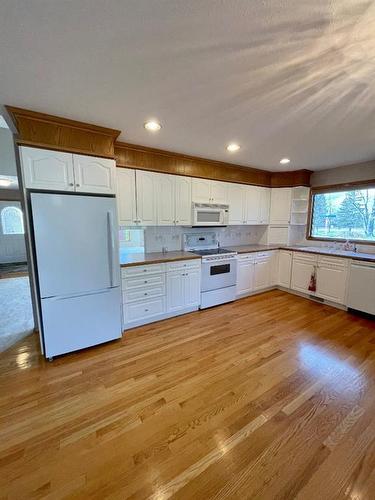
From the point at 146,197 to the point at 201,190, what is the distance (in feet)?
3.27

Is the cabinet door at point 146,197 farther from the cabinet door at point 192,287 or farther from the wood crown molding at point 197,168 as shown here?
the cabinet door at point 192,287

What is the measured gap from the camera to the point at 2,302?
12.7 feet

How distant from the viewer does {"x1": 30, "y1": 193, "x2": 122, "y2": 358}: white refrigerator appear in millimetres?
2143

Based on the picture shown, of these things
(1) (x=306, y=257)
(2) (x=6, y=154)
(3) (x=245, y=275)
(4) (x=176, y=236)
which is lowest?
(3) (x=245, y=275)

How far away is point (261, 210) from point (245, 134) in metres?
2.27

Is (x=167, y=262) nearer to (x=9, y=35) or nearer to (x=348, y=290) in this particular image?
(x=9, y=35)

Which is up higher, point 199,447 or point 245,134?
point 245,134

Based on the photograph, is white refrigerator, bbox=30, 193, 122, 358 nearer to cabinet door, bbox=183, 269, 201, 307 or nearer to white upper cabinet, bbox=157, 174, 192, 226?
white upper cabinet, bbox=157, 174, 192, 226

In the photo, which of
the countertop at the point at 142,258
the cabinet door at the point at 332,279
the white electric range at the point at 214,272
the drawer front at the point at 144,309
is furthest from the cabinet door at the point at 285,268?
the drawer front at the point at 144,309

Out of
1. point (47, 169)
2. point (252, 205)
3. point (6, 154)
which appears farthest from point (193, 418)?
point (6, 154)

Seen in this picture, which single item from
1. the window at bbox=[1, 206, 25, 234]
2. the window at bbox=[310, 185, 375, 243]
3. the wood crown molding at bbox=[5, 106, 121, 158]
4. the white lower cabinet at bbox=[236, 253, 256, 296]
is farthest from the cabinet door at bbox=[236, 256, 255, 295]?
the window at bbox=[1, 206, 25, 234]

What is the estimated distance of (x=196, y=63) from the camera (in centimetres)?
137

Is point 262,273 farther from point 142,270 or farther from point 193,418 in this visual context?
point 193,418

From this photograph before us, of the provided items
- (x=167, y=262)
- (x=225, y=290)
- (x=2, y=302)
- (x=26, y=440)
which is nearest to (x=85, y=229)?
(x=167, y=262)
